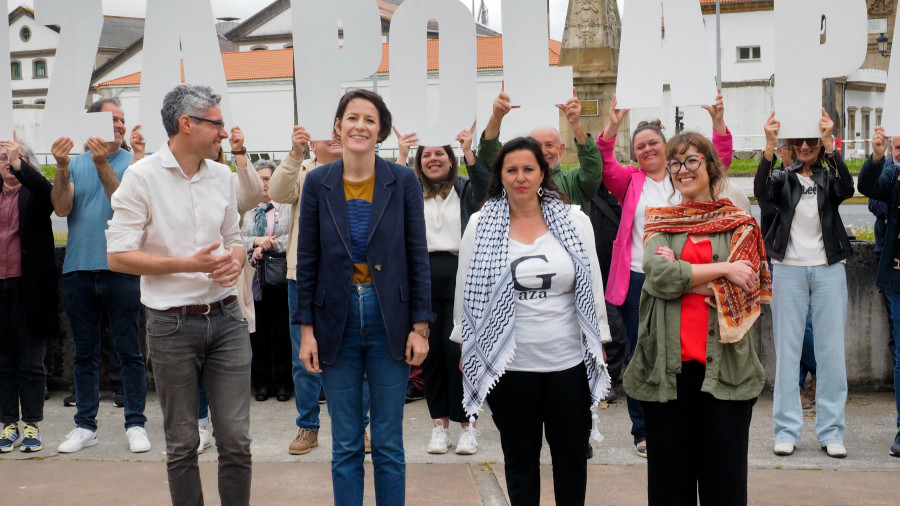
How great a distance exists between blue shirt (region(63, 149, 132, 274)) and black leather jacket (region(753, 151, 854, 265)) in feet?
13.8

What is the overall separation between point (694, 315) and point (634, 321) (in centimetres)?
195

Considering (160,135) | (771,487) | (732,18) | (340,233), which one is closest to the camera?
(340,233)

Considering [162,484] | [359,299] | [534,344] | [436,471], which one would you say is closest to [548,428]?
[534,344]

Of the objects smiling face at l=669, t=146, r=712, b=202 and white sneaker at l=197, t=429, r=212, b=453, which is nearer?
smiling face at l=669, t=146, r=712, b=202

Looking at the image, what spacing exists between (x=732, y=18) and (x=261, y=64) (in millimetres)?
27955

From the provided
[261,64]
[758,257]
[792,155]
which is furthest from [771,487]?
[261,64]

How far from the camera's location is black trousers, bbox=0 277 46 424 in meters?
6.17

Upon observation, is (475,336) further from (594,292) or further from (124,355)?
(124,355)

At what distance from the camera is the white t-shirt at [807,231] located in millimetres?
5859

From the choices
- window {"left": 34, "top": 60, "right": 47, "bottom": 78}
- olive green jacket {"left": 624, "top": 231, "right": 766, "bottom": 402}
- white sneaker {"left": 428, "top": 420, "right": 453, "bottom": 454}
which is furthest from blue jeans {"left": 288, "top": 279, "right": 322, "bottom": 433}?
window {"left": 34, "top": 60, "right": 47, "bottom": 78}

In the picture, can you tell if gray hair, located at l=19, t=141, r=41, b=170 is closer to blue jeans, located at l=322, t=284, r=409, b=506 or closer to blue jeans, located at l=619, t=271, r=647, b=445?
blue jeans, located at l=322, t=284, r=409, b=506

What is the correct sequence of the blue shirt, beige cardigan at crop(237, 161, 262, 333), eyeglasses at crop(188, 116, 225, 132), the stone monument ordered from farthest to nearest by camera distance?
the stone monument < the blue shirt < beige cardigan at crop(237, 161, 262, 333) < eyeglasses at crop(188, 116, 225, 132)

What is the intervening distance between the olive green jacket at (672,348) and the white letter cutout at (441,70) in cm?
212

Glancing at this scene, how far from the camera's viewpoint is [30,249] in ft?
20.4
